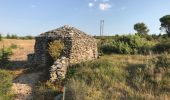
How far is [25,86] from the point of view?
1969 centimetres

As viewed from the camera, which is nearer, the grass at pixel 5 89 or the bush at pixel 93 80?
the bush at pixel 93 80

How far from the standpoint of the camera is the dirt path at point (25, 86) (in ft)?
58.5

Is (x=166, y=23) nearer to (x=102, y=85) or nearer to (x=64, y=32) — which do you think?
(x=64, y=32)

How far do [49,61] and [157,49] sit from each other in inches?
384

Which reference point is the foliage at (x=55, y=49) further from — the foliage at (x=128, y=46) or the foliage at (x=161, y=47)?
the foliage at (x=161, y=47)

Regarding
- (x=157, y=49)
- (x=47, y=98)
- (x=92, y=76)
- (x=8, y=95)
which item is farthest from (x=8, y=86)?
(x=157, y=49)

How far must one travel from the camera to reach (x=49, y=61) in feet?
81.2

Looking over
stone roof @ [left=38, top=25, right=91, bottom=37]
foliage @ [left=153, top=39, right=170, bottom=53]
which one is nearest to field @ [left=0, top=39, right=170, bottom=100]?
stone roof @ [left=38, top=25, right=91, bottom=37]

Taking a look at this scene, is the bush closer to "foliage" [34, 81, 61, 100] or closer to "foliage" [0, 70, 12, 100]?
"foliage" [34, 81, 61, 100]

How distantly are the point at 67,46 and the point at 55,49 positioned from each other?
0.92 m

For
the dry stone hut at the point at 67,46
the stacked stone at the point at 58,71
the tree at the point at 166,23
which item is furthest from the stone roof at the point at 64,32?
the tree at the point at 166,23

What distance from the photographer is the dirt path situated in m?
17.8

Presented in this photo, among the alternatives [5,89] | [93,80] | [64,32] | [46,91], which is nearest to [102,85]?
[93,80]

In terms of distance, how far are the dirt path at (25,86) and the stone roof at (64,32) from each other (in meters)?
3.54
